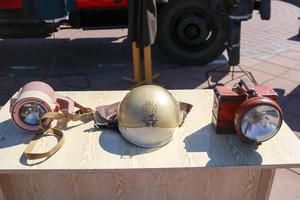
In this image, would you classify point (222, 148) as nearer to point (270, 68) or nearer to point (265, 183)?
point (265, 183)

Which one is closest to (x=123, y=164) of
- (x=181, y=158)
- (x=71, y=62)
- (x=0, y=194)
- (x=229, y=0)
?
(x=181, y=158)

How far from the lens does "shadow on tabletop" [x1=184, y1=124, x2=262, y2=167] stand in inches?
60.6

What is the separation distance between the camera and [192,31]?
4.20m

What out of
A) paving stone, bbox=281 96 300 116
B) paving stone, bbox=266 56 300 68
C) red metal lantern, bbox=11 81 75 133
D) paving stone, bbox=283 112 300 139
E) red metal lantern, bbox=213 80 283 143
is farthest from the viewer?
paving stone, bbox=266 56 300 68

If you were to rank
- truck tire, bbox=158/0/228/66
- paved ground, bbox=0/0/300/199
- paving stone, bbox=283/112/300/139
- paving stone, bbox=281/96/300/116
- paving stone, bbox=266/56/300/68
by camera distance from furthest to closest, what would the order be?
paving stone, bbox=266/56/300/68 < truck tire, bbox=158/0/228/66 < paved ground, bbox=0/0/300/199 < paving stone, bbox=281/96/300/116 < paving stone, bbox=283/112/300/139

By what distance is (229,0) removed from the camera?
3.57m

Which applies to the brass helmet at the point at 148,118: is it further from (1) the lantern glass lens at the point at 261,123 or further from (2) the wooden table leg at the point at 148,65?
(2) the wooden table leg at the point at 148,65

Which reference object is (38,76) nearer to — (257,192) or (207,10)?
(207,10)

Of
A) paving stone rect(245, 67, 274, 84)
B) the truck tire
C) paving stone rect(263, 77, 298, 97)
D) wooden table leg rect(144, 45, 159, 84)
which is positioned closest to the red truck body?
the truck tire

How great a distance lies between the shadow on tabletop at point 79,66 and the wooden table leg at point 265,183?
2103 millimetres

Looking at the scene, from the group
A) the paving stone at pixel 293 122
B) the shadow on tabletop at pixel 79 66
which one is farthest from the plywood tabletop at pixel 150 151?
the shadow on tabletop at pixel 79 66

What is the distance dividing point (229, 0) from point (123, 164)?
2657mm

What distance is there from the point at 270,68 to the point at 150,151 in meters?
3.19

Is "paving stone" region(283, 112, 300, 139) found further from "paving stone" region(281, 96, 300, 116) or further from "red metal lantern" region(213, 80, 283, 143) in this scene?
"red metal lantern" region(213, 80, 283, 143)
